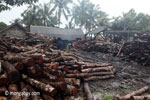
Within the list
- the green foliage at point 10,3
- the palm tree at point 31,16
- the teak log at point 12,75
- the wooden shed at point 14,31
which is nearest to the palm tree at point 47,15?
the palm tree at point 31,16

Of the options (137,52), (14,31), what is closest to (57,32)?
(14,31)

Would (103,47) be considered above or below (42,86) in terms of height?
above

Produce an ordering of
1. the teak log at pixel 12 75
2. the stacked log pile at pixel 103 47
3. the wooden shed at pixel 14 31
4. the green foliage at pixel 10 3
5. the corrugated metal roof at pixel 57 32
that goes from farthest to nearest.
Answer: the corrugated metal roof at pixel 57 32, the wooden shed at pixel 14 31, the stacked log pile at pixel 103 47, the green foliage at pixel 10 3, the teak log at pixel 12 75

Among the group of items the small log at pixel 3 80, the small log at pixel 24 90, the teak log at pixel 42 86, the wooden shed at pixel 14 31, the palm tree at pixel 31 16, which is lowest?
the small log at pixel 24 90

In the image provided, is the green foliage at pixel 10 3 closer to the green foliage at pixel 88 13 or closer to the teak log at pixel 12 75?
the teak log at pixel 12 75

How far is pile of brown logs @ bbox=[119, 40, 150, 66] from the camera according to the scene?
9859 mm

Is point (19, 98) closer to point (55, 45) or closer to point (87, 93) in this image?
point (87, 93)

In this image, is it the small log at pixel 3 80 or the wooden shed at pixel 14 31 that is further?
the wooden shed at pixel 14 31

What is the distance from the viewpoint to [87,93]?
4332 mm

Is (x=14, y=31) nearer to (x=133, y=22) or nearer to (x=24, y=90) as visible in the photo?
(x=133, y=22)

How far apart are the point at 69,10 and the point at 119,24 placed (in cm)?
2207

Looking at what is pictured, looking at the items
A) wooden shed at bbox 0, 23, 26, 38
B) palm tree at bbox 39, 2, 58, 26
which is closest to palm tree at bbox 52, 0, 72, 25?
palm tree at bbox 39, 2, 58, 26

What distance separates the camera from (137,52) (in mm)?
10898

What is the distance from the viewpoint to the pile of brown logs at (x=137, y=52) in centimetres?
986
